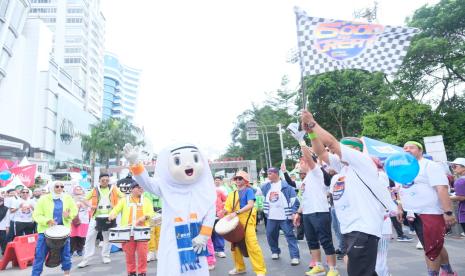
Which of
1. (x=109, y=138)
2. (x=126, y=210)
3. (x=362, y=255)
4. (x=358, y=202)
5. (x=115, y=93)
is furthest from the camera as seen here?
(x=115, y=93)

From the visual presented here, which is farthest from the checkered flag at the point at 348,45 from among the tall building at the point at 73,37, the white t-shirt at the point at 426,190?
the tall building at the point at 73,37

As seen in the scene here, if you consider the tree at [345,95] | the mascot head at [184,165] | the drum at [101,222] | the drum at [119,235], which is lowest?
the drum at [119,235]

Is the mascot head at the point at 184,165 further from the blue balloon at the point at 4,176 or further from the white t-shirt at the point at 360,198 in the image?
the blue balloon at the point at 4,176

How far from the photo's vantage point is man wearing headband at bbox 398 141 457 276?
4293mm

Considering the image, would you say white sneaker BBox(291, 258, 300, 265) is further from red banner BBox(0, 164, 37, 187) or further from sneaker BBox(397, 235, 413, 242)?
red banner BBox(0, 164, 37, 187)

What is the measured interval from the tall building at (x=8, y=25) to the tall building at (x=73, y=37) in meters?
32.9

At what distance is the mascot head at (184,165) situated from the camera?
12.9ft

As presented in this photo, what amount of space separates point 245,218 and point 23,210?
260 inches

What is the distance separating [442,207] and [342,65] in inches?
85.4

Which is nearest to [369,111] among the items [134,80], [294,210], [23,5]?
[294,210]

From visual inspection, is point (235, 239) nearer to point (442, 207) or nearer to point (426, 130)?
point (442, 207)

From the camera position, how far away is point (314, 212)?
571 cm

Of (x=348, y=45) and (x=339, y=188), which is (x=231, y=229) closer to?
(x=339, y=188)

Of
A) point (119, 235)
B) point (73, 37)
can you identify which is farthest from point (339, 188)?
point (73, 37)
